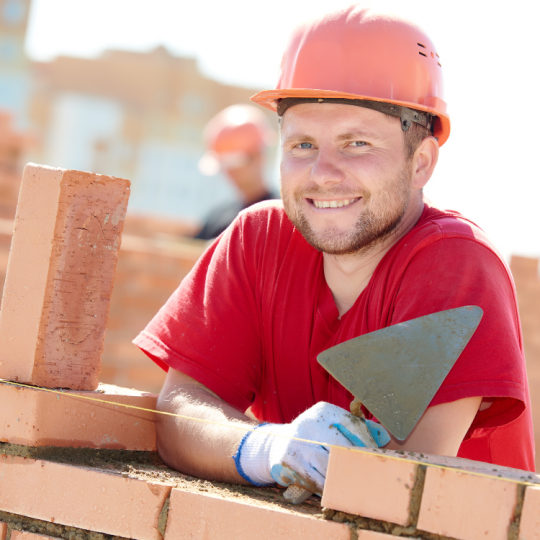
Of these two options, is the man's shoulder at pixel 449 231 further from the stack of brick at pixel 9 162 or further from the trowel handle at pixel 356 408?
the stack of brick at pixel 9 162

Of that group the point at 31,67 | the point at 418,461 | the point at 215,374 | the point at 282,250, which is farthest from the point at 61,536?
the point at 31,67

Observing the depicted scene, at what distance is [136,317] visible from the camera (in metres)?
6.02

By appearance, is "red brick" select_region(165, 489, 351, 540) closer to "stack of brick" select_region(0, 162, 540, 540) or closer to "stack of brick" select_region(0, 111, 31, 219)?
"stack of brick" select_region(0, 162, 540, 540)

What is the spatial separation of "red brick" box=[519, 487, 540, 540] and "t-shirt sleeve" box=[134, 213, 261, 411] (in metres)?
1.15

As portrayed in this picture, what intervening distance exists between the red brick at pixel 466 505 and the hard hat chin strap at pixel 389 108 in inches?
46.9

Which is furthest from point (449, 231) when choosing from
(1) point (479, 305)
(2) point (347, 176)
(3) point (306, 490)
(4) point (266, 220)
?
(3) point (306, 490)

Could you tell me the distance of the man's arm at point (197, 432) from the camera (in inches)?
81.4

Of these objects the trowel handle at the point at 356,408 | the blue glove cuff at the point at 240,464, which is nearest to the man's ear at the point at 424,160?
the trowel handle at the point at 356,408

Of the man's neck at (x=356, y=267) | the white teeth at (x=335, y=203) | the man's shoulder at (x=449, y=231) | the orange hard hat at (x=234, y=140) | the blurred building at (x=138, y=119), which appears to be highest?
the blurred building at (x=138, y=119)

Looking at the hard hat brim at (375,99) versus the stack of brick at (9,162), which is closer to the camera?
the hard hat brim at (375,99)

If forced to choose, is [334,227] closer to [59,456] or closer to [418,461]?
[418,461]

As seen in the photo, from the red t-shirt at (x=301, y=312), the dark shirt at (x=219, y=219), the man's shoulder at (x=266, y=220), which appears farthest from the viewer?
the dark shirt at (x=219, y=219)

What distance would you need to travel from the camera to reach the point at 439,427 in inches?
72.0

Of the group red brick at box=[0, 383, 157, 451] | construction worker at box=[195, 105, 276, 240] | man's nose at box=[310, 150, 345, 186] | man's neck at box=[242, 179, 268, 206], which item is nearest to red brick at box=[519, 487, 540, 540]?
man's nose at box=[310, 150, 345, 186]
